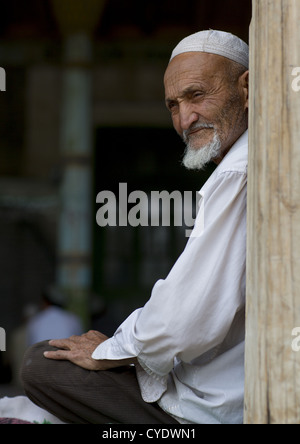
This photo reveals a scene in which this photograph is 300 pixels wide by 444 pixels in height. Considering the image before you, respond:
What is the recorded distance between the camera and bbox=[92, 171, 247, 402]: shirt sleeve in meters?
1.89

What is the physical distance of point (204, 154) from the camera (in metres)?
2.28

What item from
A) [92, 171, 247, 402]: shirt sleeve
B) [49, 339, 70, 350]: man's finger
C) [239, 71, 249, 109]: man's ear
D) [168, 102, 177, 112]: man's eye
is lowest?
[49, 339, 70, 350]: man's finger

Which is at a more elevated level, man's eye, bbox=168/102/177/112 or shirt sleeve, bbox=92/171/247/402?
man's eye, bbox=168/102/177/112

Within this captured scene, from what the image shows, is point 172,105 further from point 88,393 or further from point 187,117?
point 88,393

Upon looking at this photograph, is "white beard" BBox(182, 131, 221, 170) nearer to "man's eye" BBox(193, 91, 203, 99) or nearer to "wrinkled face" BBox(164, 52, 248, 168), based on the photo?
"wrinkled face" BBox(164, 52, 248, 168)

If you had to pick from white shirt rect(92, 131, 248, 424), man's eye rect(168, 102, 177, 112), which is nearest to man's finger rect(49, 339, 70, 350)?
white shirt rect(92, 131, 248, 424)

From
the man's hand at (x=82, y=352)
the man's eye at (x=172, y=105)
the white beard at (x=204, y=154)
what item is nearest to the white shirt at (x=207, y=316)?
the man's hand at (x=82, y=352)

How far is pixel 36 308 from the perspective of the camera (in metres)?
7.84

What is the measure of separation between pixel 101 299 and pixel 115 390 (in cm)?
580

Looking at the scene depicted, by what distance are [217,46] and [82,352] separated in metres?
1.17

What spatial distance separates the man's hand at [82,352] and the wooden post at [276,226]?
62cm

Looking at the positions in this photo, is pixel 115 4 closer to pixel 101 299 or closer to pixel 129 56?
pixel 129 56

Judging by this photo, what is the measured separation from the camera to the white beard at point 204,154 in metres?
2.28

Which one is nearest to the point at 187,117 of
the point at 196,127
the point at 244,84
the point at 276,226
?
the point at 196,127
